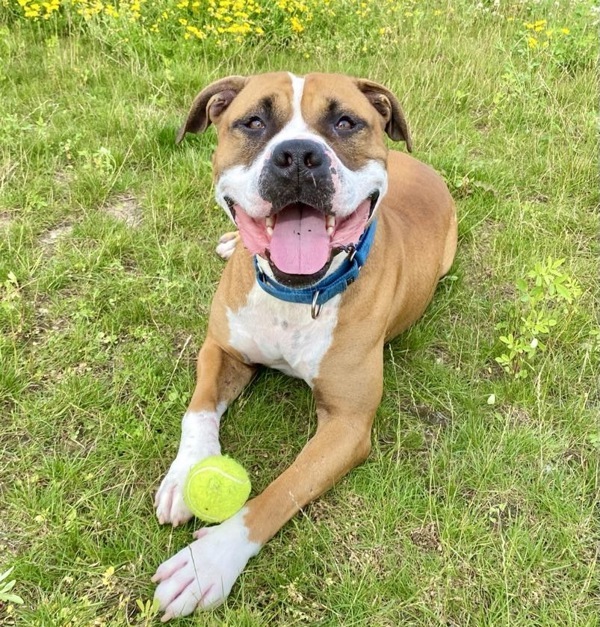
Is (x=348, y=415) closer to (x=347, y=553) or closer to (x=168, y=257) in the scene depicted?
(x=347, y=553)

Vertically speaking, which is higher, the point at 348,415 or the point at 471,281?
the point at 348,415

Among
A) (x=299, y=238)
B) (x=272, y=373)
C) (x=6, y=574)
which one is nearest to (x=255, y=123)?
(x=299, y=238)

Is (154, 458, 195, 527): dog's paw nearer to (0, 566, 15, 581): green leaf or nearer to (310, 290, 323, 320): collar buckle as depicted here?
(0, 566, 15, 581): green leaf

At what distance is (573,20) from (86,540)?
6.29 m

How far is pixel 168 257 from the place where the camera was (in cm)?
392

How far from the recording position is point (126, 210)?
432 cm

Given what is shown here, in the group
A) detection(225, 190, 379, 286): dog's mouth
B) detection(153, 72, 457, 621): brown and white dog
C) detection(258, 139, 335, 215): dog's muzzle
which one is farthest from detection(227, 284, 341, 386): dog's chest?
detection(258, 139, 335, 215): dog's muzzle

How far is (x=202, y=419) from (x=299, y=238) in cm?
88

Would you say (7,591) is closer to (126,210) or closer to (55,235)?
(55,235)

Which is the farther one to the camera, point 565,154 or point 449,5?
point 449,5

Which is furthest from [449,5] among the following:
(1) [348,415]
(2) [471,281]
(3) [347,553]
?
(3) [347,553]

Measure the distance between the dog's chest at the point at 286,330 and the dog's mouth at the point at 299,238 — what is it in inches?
11.7

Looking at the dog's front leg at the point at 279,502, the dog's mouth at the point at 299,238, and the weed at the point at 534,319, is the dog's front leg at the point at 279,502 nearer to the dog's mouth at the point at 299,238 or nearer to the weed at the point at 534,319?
the dog's mouth at the point at 299,238

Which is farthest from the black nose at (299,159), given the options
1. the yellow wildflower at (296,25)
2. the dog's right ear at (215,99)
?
the yellow wildflower at (296,25)
